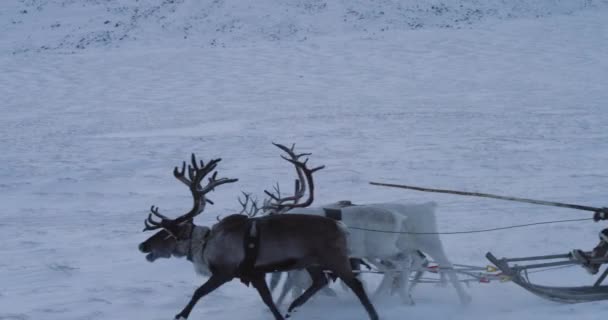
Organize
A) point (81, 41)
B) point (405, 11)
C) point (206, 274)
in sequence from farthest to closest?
point (405, 11) < point (81, 41) < point (206, 274)

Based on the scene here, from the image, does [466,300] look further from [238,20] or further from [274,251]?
[238,20]

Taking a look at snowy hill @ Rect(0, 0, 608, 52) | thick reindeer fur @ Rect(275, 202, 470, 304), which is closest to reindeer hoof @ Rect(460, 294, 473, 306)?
thick reindeer fur @ Rect(275, 202, 470, 304)

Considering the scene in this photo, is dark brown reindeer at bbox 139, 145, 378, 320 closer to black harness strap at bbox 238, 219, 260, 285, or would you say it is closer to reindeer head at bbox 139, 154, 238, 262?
black harness strap at bbox 238, 219, 260, 285

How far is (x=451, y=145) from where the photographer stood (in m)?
15.3

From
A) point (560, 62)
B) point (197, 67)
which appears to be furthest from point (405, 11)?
point (197, 67)

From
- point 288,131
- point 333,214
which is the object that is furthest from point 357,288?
point 288,131

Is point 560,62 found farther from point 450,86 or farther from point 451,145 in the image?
point 451,145

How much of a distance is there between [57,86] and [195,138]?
35.8ft

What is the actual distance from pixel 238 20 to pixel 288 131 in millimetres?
18989

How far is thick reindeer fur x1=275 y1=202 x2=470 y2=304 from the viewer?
639 cm

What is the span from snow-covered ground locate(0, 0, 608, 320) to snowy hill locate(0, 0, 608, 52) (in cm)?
20

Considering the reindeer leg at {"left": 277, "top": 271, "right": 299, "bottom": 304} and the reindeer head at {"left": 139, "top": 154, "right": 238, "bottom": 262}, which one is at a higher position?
the reindeer head at {"left": 139, "top": 154, "right": 238, "bottom": 262}

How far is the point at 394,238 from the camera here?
6.45 metres

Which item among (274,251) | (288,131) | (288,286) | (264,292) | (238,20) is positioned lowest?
(288,131)
